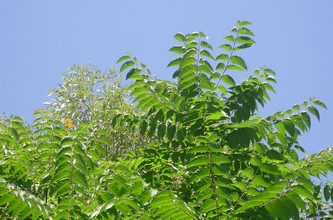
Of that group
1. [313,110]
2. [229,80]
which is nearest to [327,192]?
[313,110]

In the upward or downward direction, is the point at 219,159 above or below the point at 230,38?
below

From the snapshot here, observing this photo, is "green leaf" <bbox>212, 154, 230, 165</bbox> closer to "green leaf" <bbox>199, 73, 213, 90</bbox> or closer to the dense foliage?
the dense foliage

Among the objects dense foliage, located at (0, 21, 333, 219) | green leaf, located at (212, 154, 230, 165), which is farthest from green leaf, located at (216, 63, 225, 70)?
green leaf, located at (212, 154, 230, 165)

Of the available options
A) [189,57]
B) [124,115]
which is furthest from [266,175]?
[124,115]

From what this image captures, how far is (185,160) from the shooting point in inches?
222

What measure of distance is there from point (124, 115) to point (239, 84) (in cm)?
137

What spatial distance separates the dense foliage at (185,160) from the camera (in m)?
4.43

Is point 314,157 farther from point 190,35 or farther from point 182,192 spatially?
point 190,35

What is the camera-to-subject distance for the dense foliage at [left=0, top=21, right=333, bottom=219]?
14.5 ft

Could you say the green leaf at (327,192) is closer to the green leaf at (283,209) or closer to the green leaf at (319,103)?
the green leaf at (319,103)

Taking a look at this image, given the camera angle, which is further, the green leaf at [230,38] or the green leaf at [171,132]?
the green leaf at [230,38]

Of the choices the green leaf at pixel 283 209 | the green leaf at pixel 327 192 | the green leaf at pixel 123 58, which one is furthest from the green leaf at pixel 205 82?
the green leaf at pixel 327 192

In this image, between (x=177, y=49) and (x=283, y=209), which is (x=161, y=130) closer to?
(x=177, y=49)

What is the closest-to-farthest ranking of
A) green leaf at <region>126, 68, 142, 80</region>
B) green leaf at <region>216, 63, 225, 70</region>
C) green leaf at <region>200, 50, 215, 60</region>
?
green leaf at <region>200, 50, 215, 60</region> < green leaf at <region>216, 63, 225, 70</region> < green leaf at <region>126, 68, 142, 80</region>
